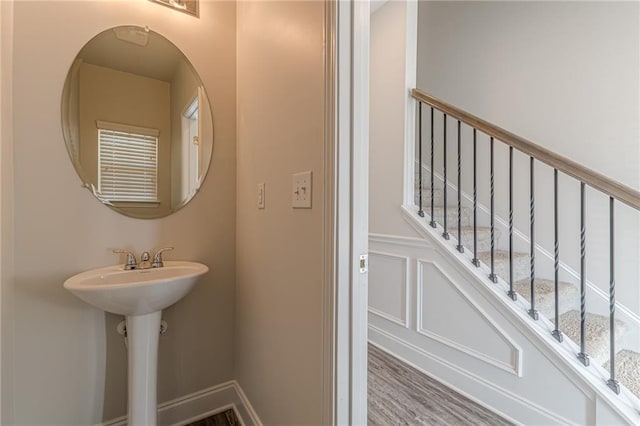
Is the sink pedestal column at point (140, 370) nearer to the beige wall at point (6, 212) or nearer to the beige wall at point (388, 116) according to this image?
the beige wall at point (6, 212)

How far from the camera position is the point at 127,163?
1.38m

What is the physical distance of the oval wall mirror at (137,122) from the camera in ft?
4.16

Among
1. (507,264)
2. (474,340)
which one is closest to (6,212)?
(474,340)

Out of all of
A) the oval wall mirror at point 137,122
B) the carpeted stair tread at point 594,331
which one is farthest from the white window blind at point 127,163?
the carpeted stair tread at point 594,331

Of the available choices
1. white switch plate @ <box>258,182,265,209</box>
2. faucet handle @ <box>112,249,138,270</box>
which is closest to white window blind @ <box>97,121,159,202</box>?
faucet handle @ <box>112,249,138,270</box>

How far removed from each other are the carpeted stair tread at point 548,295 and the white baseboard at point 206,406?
171 cm

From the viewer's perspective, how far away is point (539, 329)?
145 cm

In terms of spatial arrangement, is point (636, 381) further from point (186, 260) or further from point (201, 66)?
point (201, 66)

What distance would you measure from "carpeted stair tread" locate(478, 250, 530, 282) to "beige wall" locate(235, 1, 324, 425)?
1450mm

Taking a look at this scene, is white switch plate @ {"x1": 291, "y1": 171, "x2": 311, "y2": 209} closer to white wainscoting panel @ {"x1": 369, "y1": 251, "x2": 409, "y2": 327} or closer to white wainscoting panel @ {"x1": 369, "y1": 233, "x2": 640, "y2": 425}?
white wainscoting panel @ {"x1": 369, "y1": 233, "x2": 640, "y2": 425}

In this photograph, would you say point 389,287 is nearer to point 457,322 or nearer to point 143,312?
point 457,322

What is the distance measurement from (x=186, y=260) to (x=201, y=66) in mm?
1036

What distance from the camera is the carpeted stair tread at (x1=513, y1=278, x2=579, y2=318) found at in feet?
5.56

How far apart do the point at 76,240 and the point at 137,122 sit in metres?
0.62
